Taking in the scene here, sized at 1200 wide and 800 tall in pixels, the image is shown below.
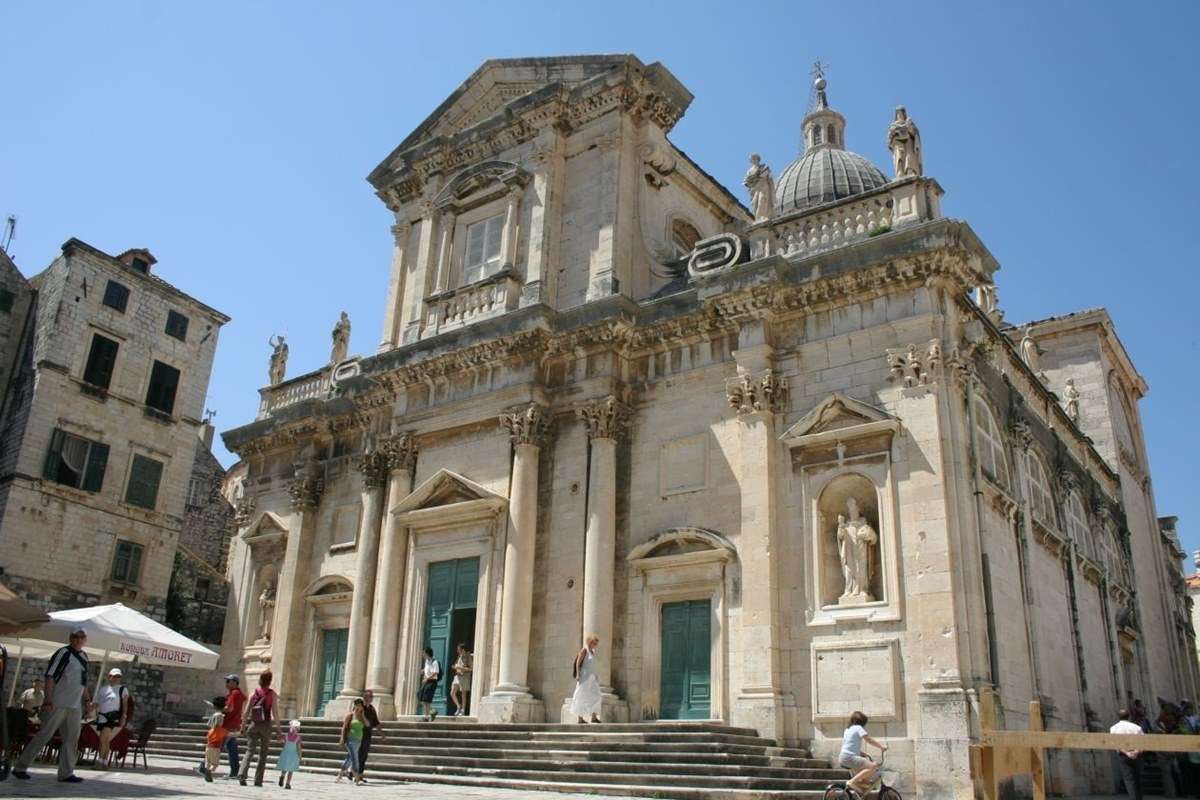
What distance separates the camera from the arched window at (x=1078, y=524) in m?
20.6

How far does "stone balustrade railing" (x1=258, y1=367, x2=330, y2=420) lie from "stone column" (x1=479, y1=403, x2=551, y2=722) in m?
7.33

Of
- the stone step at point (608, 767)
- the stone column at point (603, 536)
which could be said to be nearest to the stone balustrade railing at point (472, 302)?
the stone column at point (603, 536)

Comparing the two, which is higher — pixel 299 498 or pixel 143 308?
pixel 143 308

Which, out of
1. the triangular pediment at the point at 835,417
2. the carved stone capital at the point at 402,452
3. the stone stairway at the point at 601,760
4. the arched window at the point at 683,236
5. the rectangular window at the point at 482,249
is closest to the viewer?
the stone stairway at the point at 601,760

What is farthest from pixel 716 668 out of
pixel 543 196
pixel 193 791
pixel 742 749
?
pixel 543 196

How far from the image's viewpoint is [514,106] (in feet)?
68.7

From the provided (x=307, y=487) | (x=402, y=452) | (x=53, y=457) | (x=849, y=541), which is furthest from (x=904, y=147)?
(x=53, y=457)

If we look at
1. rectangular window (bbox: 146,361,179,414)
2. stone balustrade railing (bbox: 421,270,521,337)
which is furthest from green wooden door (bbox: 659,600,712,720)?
rectangular window (bbox: 146,361,179,414)

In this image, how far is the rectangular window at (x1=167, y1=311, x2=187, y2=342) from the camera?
3097cm

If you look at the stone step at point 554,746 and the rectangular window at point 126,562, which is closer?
the stone step at point 554,746

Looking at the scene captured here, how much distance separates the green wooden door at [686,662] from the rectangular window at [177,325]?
21424mm

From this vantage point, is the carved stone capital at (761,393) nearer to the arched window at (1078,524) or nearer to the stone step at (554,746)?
the stone step at (554,746)

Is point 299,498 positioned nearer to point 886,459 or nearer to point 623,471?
point 623,471

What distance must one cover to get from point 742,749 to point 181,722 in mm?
13372
